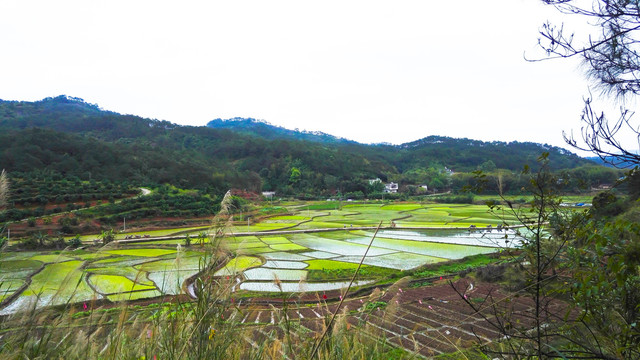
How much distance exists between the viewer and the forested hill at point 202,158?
34688 mm

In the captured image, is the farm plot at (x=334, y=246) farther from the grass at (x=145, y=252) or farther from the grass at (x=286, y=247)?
the grass at (x=145, y=252)

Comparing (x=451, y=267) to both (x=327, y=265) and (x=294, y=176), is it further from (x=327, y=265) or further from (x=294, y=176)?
(x=294, y=176)

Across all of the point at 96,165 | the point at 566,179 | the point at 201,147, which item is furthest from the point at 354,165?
the point at 566,179

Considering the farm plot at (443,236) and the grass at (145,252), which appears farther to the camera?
the farm plot at (443,236)

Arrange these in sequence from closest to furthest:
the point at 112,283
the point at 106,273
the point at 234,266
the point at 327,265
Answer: the point at 234,266 < the point at 112,283 < the point at 106,273 < the point at 327,265

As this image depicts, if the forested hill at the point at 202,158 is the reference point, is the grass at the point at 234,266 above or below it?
below

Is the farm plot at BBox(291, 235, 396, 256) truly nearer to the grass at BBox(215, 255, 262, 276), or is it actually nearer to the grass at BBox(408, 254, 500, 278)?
the grass at BBox(408, 254, 500, 278)

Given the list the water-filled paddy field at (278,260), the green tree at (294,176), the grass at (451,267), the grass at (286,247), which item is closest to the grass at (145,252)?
the water-filled paddy field at (278,260)

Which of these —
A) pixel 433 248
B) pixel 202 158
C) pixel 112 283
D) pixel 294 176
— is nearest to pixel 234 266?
pixel 112 283

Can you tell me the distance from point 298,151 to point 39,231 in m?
61.0

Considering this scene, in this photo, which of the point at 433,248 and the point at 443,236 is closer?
the point at 433,248

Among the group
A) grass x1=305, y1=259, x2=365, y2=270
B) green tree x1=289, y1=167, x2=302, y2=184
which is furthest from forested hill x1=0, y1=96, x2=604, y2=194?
grass x1=305, y1=259, x2=365, y2=270

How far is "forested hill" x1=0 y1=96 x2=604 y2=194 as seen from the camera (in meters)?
34.7

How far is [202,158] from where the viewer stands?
2400 inches
